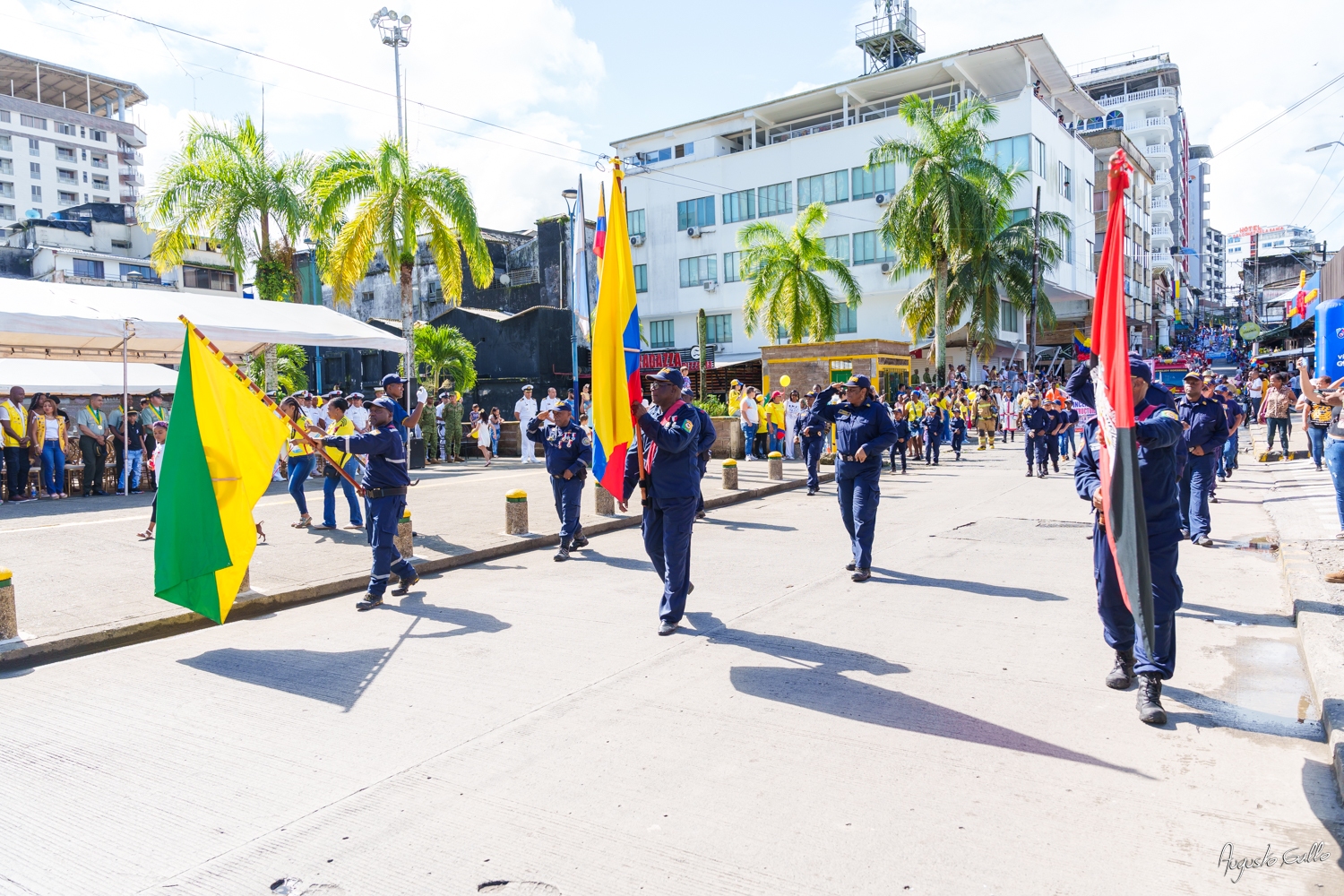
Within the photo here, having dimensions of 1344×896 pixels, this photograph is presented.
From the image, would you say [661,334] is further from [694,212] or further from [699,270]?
[694,212]

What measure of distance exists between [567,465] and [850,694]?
17.9 ft

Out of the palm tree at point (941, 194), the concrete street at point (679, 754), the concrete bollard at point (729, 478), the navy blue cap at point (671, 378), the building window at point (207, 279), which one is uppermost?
the building window at point (207, 279)

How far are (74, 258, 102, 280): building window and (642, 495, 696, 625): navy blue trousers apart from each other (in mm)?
58996

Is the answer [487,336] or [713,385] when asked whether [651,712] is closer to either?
[487,336]

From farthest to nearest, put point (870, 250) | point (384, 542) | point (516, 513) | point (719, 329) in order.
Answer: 1. point (719, 329)
2. point (870, 250)
3. point (516, 513)
4. point (384, 542)

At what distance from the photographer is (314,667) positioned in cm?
599

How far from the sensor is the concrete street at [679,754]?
11.0ft

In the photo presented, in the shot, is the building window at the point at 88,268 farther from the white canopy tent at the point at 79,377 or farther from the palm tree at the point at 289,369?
the white canopy tent at the point at 79,377

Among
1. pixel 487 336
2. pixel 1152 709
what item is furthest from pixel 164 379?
pixel 1152 709

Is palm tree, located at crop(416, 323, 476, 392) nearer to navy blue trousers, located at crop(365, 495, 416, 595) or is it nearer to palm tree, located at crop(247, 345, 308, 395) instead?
palm tree, located at crop(247, 345, 308, 395)

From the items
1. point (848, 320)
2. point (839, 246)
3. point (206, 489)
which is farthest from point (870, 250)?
point (206, 489)

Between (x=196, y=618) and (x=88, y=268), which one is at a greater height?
(x=88, y=268)

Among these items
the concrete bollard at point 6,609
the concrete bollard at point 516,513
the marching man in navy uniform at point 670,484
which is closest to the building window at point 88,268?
the concrete bollard at point 516,513

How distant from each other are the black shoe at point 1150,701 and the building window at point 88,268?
6224cm
